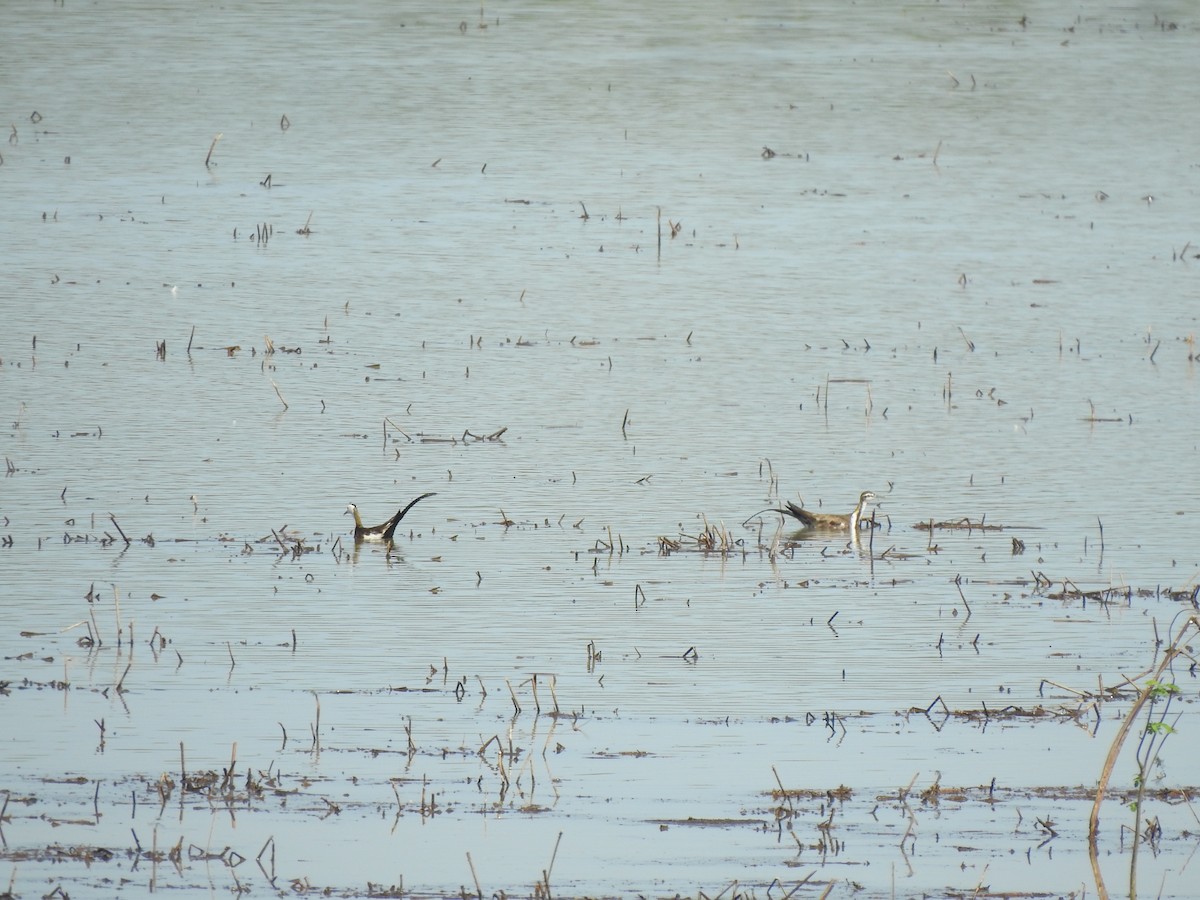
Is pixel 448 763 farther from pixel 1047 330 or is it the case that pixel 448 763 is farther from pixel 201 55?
pixel 201 55

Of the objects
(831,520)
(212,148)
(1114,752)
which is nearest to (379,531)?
(831,520)

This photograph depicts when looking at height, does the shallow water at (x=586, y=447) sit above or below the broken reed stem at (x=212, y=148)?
below

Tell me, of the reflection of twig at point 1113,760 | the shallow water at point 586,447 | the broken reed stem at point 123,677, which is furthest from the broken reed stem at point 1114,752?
the broken reed stem at point 123,677

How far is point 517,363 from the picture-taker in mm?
21859

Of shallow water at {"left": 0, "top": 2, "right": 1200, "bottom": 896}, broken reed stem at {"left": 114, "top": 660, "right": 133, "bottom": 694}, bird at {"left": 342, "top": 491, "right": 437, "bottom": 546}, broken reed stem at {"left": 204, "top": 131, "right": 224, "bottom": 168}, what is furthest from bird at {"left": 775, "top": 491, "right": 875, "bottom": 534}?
broken reed stem at {"left": 204, "top": 131, "right": 224, "bottom": 168}

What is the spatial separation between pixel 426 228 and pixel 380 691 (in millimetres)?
18194

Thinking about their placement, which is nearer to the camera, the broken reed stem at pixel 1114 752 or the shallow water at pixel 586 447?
the broken reed stem at pixel 1114 752

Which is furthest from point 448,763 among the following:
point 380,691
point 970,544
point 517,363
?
point 517,363

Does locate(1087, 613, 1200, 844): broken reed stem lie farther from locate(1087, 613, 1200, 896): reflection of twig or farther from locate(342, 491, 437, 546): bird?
locate(342, 491, 437, 546): bird

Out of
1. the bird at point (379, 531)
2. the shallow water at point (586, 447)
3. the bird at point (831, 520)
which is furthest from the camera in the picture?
the bird at point (831, 520)

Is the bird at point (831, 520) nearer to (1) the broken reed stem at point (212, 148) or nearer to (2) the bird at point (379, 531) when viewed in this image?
(2) the bird at point (379, 531)

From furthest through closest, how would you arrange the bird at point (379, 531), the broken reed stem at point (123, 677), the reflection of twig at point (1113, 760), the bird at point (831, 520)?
the bird at point (831, 520)
the bird at point (379, 531)
the broken reed stem at point (123, 677)
the reflection of twig at point (1113, 760)

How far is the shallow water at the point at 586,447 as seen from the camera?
9.03 m

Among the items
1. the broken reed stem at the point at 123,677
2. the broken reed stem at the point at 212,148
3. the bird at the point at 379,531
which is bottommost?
the broken reed stem at the point at 123,677
